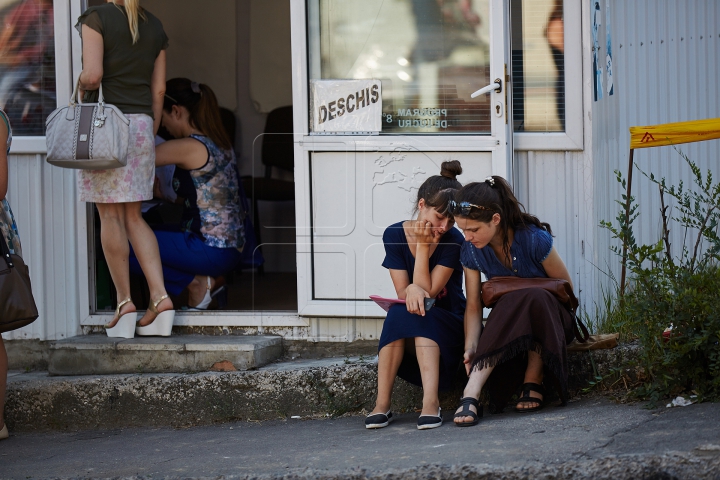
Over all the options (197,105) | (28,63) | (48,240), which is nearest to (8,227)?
(48,240)

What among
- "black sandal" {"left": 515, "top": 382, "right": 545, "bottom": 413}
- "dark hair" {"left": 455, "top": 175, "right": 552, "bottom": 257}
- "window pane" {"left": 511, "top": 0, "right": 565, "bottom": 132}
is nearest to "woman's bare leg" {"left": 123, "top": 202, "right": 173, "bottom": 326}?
"dark hair" {"left": 455, "top": 175, "right": 552, "bottom": 257}

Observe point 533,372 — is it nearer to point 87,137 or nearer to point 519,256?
point 519,256

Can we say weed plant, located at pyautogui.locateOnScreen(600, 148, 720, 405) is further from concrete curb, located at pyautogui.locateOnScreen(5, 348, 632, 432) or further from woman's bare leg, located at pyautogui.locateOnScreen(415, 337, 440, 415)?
concrete curb, located at pyautogui.locateOnScreen(5, 348, 632, 432)

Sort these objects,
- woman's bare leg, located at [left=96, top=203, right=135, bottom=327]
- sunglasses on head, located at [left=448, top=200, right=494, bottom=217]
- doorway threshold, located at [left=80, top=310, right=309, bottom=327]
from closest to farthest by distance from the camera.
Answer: sunglasses on head, located at [left=448, top=200, right=494, bottom=217] < woman's bare leg, located at [left=96, top=203, right=135, bottom=327] < doorway threshold, located at [left=80, top=310, right=309, bottom=327]

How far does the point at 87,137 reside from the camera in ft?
14.1

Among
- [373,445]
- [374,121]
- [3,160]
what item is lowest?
[373,445]

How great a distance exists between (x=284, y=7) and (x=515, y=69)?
12.6 ft

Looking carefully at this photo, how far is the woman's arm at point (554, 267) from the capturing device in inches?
154

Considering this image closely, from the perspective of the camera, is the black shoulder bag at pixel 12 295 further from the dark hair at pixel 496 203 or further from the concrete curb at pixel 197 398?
the dark hair at pixel 496 203

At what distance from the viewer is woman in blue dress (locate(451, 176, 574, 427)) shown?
3.77 metres

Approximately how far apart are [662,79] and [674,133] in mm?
570

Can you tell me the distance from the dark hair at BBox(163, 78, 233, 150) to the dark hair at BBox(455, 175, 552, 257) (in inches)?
80.2

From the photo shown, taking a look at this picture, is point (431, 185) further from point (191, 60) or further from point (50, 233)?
point (191, 60)

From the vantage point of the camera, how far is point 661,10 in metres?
4.58
